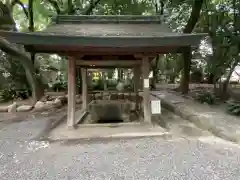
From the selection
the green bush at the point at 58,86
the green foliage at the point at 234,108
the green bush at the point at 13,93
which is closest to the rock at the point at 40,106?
the green bush at the point at 13,93

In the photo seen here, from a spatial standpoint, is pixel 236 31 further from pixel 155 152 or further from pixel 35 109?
pixel 35 109

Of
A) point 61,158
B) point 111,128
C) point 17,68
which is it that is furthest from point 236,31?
point 17,68

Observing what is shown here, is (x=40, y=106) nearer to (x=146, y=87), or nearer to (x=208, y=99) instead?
(x=146, y=87)

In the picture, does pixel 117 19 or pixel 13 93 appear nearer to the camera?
pixel 117 19

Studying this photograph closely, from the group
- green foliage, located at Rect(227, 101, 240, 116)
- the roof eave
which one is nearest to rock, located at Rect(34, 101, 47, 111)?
the roof eave

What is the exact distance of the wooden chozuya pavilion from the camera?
4562 mm

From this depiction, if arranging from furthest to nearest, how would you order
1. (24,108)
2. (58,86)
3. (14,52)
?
(58,86), (24,108), (14,52)

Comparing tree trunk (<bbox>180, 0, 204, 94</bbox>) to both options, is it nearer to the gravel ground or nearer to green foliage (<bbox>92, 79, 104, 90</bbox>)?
the gravel ground

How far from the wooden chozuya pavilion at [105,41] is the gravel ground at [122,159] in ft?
4.58

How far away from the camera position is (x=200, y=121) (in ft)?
19.1

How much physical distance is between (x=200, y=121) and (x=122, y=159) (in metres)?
2.92

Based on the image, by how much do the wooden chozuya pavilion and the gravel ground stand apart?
1397 mm

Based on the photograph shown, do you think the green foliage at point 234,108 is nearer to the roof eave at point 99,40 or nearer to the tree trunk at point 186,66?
the roof eave at point 99,40

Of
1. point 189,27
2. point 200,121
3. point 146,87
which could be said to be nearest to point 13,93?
point 146,87
